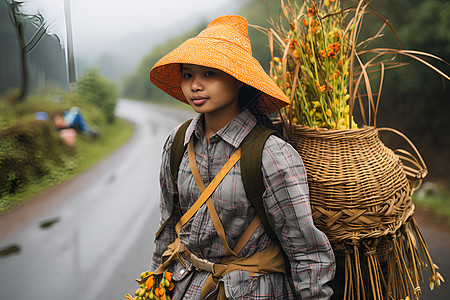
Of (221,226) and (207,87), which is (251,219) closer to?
(221,226)

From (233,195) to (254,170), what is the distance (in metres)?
0.08

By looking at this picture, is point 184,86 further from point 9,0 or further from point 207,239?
point 9,0

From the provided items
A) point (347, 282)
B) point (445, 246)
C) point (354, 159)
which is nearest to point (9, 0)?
point (354, 159)

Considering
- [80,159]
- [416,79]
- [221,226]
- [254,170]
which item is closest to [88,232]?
[80,159]

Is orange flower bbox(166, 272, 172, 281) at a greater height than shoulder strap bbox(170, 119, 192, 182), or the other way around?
shoulder strap bbox(170, 119, 192, 182)

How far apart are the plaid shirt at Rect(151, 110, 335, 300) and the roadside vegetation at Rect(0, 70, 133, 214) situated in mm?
1193

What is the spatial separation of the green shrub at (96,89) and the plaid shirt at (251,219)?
3181 millimetres

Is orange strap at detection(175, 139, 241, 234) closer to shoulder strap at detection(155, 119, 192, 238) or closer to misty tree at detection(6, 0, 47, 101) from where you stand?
shoulder strap at detection(155, 119, 192, 238)

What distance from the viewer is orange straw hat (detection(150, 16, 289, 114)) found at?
3.00ft

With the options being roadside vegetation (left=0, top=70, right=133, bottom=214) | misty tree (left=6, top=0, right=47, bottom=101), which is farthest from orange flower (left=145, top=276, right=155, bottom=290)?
misty tree (left=6, top=0, right=47, bottom=101)

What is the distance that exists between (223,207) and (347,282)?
1.32 feet

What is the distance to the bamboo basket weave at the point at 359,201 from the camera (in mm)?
987

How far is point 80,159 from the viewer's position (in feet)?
11.2

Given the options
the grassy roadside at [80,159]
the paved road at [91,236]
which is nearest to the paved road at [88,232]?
the paved road at [91,236]
